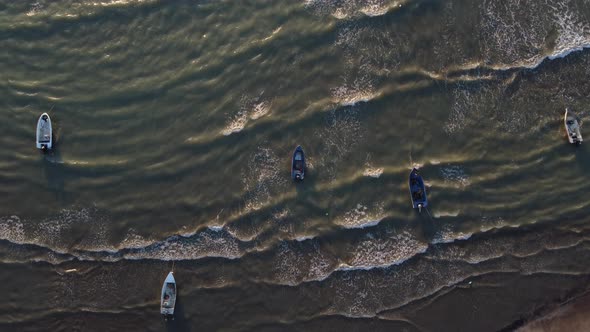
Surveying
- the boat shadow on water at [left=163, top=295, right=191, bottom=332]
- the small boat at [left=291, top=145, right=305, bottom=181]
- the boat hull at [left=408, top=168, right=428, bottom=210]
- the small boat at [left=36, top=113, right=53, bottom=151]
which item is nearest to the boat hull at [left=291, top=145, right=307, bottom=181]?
the small boat at [left=291, top=145, right=305, bottom=181]

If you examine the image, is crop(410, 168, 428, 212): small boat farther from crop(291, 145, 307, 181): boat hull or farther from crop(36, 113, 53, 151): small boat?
crop(36, 113, 53, 151): small boat

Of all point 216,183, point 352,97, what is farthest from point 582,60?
point 216,183

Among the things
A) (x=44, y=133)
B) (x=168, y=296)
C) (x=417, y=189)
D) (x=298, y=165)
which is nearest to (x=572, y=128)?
(x=417, y=189)

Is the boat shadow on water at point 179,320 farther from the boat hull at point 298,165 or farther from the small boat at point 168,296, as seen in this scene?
the boat hull at point 298,165

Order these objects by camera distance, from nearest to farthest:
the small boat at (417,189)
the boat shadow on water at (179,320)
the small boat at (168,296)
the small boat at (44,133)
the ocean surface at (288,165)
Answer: the small boat at (168,296) < the small boat at (417,189) < the boat shadow on water at (179,320) < the ocean surface at (288,165) < the small boat at (44,133)

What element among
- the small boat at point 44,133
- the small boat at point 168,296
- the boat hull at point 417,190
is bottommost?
the small boat at point 168,296

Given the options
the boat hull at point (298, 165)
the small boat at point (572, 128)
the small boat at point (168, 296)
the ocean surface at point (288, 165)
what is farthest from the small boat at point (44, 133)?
the small boat at point (572, 128)

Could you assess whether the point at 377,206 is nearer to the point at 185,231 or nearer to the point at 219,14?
the point at 185,231
